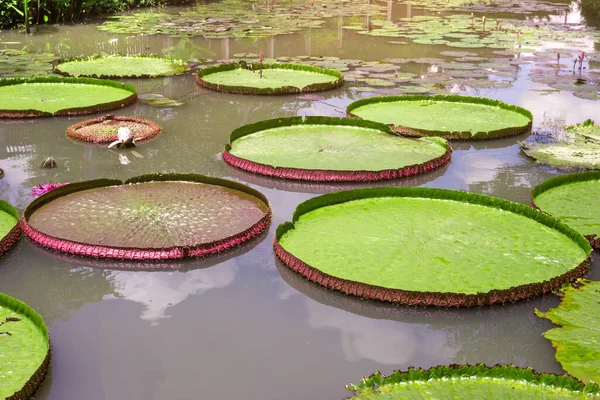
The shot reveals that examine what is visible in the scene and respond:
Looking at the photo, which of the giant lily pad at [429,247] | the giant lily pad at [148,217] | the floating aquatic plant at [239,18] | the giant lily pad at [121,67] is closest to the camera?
the giant lily pad at [429,247]

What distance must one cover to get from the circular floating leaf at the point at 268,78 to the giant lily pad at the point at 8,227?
434cm

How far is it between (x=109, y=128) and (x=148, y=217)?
2.63 meters

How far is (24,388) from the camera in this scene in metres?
2.83

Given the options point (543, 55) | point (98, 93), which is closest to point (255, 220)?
point (98, 93)

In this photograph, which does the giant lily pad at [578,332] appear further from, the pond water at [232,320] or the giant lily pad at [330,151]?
the giant lily pad at [330,151]

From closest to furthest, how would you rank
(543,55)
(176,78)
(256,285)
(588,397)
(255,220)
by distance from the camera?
(588,397) < (256,285) < (255,220) < (176,78) < (543,55)

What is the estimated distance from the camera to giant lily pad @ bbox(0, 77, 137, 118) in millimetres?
7391

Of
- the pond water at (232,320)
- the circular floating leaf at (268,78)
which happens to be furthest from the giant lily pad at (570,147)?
the circular floating leaf at (268,78)

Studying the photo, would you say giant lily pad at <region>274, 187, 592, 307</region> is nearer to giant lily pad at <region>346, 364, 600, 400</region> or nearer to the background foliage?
giant lily pad at <region>346, 364, 600, 400</region>

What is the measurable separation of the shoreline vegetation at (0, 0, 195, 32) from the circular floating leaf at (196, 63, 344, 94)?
18.5ft

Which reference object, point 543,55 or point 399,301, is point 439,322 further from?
point 543,55

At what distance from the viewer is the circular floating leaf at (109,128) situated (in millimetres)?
6617

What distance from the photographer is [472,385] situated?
2.85 meters

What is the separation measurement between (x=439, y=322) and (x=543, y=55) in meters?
9.34
